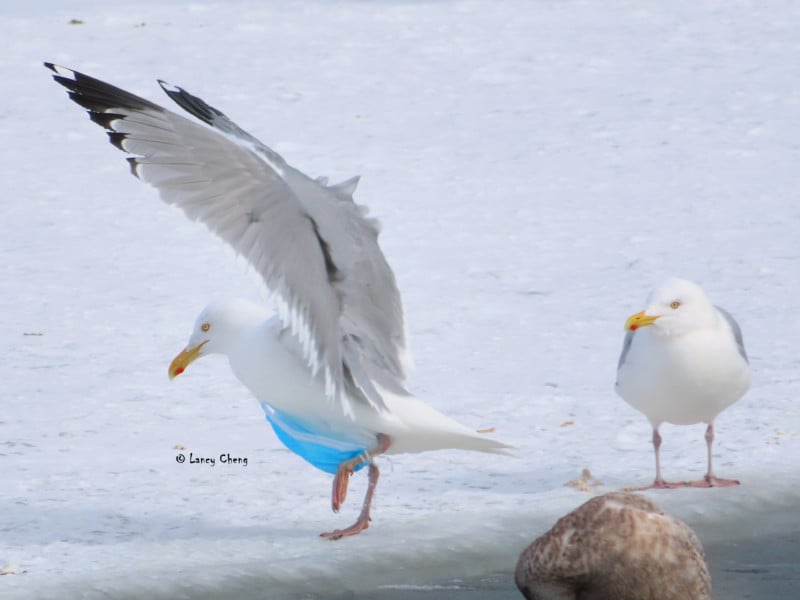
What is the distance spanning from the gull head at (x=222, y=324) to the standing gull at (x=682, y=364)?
1.03 m

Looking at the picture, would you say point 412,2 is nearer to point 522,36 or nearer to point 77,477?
point 522,36

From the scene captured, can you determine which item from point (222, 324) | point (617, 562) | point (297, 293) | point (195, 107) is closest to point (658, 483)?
point (617, 562)

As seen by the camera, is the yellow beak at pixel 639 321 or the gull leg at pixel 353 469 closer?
the gull leg at pixel 353 469

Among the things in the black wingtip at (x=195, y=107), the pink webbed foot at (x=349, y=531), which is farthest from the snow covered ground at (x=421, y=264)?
the black wingtip at (x=195, y=107)

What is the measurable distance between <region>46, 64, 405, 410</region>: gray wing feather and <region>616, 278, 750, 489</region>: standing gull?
0.86 metres

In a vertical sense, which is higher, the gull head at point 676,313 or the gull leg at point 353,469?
the gull head at point 676,313

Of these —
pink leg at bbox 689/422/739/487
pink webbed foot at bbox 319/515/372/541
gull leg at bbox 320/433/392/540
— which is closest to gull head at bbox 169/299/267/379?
gull leg at bbox 320/433/392/540

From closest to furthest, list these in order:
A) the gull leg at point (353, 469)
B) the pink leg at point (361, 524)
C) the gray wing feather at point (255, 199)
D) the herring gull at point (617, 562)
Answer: the herring gull at point (617, 562), the gray wing feather at point (255, 199), the pink leg at point (361, 524), the gull leg at point (353, 469)

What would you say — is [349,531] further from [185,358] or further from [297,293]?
[185,358]

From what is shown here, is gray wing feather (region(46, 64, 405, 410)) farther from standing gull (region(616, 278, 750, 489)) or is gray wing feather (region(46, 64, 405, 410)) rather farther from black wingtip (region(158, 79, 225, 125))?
standing gull (region(616, 278, 750, 489))

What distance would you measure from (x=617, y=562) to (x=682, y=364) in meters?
0.92

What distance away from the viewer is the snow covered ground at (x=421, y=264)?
3.81m

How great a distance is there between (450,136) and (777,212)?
213cm

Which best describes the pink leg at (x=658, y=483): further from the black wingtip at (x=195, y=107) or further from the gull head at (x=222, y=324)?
the black wingtip at (x=195, y=107)
